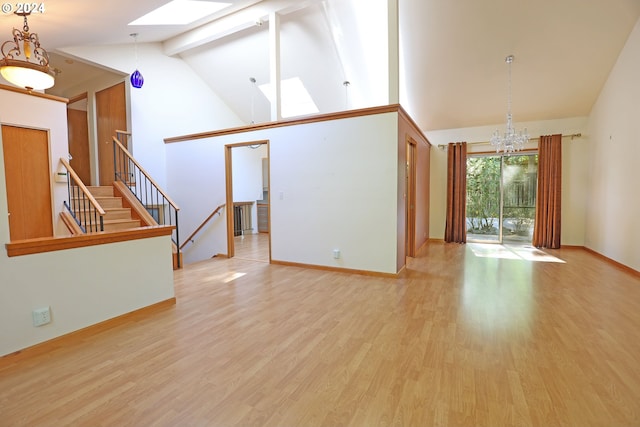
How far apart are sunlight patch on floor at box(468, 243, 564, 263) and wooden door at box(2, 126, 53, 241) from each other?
7.35 meters

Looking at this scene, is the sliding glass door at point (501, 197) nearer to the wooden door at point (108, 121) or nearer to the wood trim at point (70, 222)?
the wooden door at point (108, 121)

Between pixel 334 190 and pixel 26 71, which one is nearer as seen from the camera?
pixel 26 71

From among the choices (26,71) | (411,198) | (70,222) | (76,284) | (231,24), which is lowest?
(76,284)

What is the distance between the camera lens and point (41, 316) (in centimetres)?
221

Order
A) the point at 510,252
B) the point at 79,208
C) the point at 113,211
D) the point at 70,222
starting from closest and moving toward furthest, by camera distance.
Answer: the point at 70,222 < the point at 79,208 < the point at 113,211 < the point at 510,252

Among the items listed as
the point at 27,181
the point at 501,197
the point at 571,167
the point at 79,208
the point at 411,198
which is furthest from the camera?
the point at 501,197

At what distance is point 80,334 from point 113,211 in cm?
331

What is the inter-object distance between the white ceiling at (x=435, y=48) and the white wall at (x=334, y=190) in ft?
6.62

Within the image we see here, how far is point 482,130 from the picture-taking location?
22.1 feet

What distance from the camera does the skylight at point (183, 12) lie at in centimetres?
516

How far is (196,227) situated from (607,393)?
605 centimetres

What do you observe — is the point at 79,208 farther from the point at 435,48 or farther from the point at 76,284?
the point at 435,48

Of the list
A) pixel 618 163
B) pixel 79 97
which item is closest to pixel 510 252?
pixel 618 163

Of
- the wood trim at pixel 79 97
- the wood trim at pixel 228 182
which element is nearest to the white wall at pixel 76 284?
the wood trim at pixel 228 182
